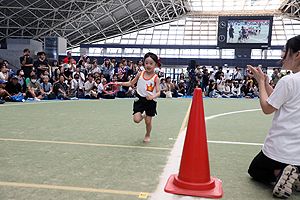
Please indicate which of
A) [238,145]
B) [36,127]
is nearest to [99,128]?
[36,127]

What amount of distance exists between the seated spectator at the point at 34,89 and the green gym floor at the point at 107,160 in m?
6.22

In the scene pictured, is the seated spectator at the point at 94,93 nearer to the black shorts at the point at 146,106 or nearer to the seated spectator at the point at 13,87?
the seated spectator at the point at 13,87

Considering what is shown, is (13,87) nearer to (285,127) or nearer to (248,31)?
(285,127)

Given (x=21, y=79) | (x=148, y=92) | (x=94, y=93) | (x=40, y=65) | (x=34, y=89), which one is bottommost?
(x=94, y=93)

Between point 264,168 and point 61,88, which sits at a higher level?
point 61,88

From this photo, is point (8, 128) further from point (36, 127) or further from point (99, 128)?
point (99, 128)

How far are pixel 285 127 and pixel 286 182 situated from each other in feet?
1.39

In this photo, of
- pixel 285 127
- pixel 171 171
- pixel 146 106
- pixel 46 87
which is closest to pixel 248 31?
pixel 46 87

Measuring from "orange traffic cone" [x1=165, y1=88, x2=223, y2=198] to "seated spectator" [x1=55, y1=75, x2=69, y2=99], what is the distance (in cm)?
992

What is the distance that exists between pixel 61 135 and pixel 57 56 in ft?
95.6

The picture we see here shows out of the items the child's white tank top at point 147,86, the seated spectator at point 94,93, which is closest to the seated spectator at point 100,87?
the seated spectator at point 94,93

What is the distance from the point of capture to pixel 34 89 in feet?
34.7

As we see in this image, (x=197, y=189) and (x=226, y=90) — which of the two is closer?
(x=197, y=189)

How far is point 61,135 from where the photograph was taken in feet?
12.2
